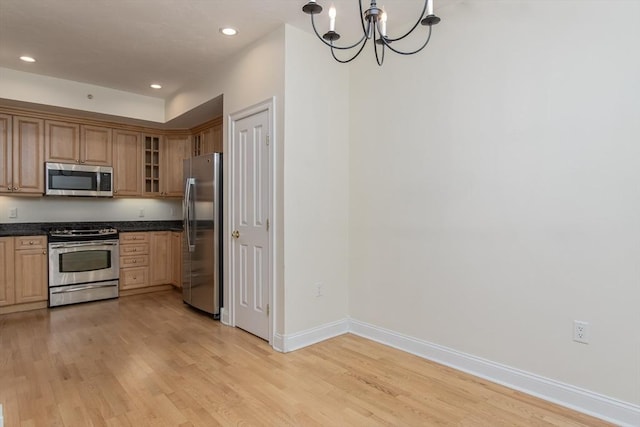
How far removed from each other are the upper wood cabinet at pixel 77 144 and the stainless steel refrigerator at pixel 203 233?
1.50 m

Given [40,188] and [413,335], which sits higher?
[40,188]

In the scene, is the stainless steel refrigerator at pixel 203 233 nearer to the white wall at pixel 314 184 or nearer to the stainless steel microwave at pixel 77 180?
the white wall at pixel 314 184

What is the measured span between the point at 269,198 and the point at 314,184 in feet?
1.39

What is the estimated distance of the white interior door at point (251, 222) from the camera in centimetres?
325

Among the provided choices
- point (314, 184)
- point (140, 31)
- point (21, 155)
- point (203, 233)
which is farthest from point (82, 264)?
point (314, 184)

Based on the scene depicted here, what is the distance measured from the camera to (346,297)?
11.6ft

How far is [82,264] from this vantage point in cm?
462

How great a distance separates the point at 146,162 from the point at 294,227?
345 centimetres

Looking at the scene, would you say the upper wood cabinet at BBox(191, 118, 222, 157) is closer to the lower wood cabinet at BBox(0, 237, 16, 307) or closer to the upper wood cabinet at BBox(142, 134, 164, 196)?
the upper wood cabinet at BBox(142, 134, 164, 196)

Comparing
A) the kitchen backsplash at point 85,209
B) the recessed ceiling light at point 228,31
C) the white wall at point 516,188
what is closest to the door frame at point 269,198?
the recessed ceiling light at point 228,31

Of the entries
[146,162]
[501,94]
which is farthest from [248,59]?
[146,162]

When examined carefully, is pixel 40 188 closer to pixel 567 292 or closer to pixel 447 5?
pixel 447 5

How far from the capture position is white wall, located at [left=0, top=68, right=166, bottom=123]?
407cm

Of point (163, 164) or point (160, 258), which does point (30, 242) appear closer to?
point (160, 258)
